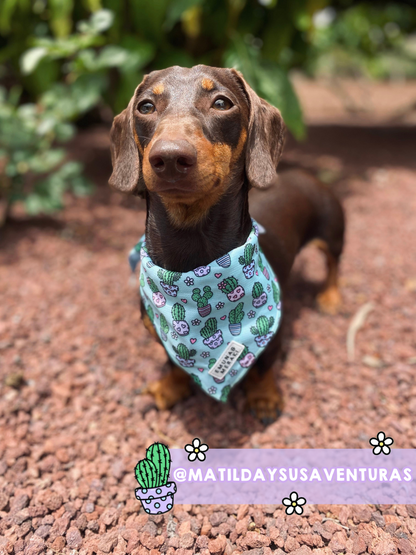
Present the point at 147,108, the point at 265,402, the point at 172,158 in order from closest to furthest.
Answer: the point at 172,158
the point at 147,108
the point at 265,402

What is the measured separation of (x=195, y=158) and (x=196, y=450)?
1.48 metres

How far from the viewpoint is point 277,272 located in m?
2.53

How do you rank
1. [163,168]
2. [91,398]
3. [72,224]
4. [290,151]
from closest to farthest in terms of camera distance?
1. [163,168]
2. [91,398]
3. [72,224]
4. [290,151]

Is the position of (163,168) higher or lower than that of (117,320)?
higher

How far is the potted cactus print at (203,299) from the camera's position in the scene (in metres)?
1.89

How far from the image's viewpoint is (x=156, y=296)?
199 cm

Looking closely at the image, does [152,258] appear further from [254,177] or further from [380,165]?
[380,165]

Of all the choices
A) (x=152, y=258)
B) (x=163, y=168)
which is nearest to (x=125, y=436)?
(x=152, y=258)

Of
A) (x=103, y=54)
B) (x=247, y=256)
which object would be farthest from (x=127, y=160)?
(x=103, y=54)

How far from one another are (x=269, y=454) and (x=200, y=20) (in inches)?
173

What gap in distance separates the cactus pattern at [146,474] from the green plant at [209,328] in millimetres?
657

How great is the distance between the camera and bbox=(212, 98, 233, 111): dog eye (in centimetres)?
178

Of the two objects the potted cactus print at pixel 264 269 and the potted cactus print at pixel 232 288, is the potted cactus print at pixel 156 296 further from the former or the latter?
the potted cactus print at pixel 264 269

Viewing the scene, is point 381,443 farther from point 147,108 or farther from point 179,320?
point 147,108
